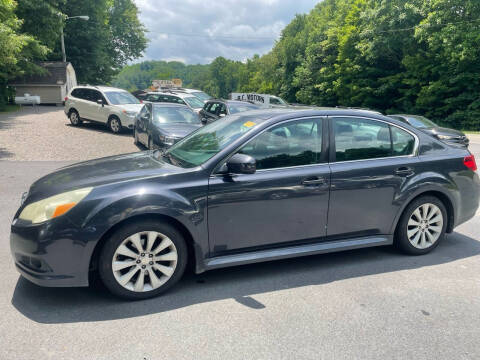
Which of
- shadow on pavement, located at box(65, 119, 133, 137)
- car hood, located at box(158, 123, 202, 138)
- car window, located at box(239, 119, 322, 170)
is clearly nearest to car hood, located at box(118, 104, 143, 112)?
shadow on pavement, located at box(65, 119, 133, 137)

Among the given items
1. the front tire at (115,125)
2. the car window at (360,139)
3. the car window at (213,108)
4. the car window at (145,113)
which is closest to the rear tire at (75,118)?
the front tire at (115,125)

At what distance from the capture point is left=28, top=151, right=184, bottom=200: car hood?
12.1 ft

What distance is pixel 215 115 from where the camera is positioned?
51.0ft

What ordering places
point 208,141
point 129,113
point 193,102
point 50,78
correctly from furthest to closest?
point 50,78, point 193,102, point 129,113, point 208,141

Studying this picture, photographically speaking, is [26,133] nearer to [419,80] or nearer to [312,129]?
[312,129]

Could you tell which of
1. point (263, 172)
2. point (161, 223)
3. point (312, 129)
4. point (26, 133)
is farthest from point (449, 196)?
point (26, 133)

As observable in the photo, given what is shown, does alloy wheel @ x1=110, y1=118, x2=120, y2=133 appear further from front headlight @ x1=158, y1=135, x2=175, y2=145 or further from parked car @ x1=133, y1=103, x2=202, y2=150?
front headlight @ x1=158, y1=135, x2=175, y2=145

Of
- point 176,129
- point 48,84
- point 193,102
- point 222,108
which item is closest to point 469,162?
point 176,129

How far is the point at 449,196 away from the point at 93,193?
3.72m

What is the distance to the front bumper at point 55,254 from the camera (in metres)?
3.34

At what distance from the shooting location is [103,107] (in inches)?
674

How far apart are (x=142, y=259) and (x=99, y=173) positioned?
0.95 m

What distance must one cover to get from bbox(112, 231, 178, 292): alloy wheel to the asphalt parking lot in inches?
6.7

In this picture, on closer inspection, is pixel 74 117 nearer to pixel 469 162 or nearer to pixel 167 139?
pixel 167 139
